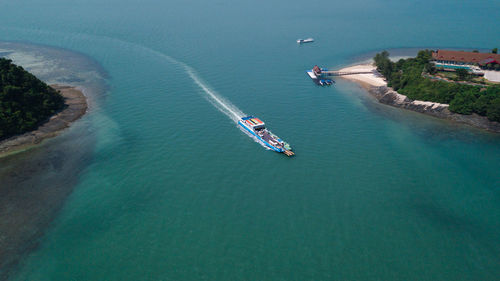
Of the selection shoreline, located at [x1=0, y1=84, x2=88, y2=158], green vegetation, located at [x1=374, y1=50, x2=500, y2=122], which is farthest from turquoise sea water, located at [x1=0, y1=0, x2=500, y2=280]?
green vegetation, located at [x1=374, y1=50, x2=500, y2=122]

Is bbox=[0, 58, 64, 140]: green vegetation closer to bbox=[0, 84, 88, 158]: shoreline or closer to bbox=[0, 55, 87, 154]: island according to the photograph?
bbox=[0, 55, 87, 154]: island

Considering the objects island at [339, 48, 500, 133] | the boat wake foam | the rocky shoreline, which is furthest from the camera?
the boat wake foam

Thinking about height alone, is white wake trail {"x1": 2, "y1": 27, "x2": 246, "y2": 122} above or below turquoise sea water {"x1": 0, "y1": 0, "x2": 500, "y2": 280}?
above

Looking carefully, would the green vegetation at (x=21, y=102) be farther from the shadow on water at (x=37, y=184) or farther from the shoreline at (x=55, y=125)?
the shadow on water at (x=37, y=184)

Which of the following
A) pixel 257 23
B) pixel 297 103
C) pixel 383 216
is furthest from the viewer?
pixel 257 23

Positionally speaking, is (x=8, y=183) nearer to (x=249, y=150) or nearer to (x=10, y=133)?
(x=10, y=133)

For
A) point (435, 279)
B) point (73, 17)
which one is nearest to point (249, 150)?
point (435, 279)
